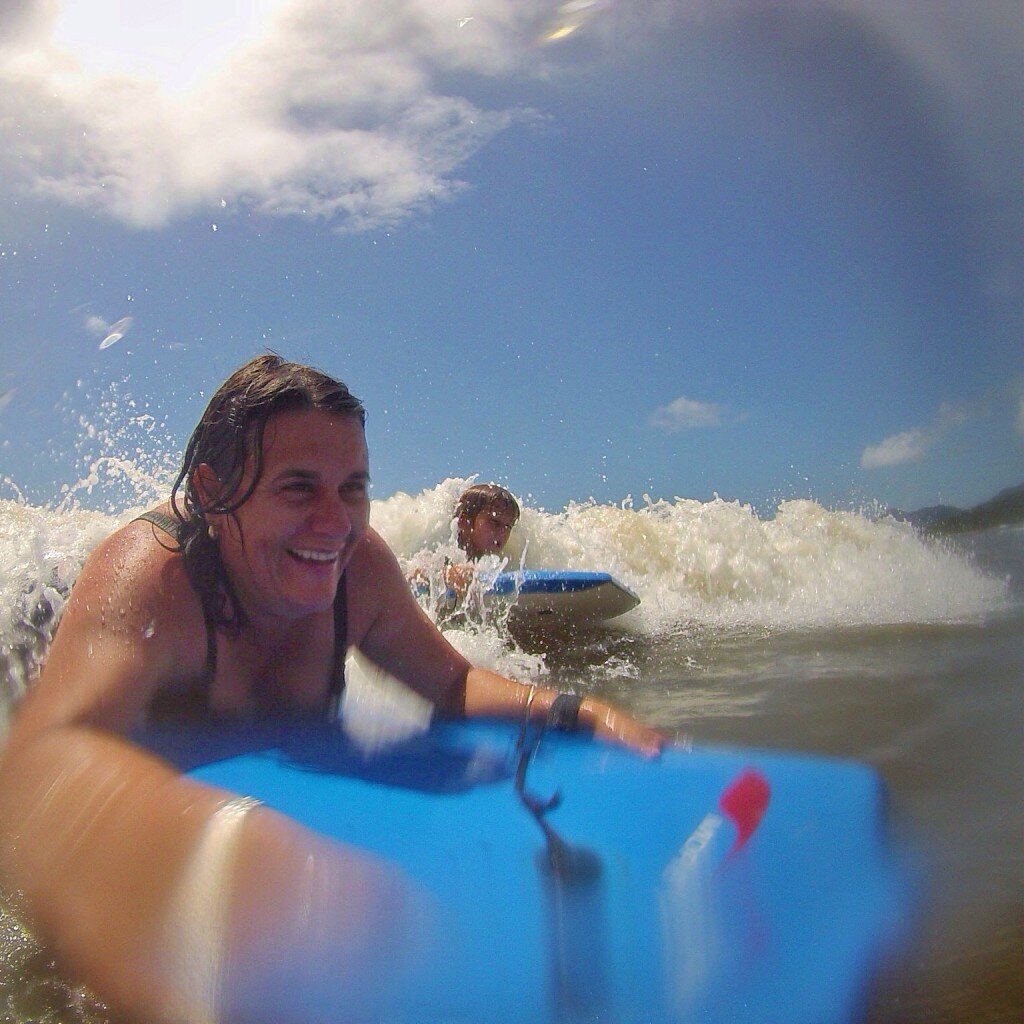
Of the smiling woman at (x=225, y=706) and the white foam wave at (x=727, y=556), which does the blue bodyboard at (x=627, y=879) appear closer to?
the smiling woman at (x=225, y=706)

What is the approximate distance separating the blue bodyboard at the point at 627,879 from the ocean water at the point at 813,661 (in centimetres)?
11

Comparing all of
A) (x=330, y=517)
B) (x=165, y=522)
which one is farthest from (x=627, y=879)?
(x=165, y=522)

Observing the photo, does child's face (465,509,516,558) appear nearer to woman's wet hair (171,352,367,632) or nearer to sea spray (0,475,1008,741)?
sea spray (0,475,1008,741)

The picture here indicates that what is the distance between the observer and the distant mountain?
20.0ft

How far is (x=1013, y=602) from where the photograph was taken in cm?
530

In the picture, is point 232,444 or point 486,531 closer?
point 232,444

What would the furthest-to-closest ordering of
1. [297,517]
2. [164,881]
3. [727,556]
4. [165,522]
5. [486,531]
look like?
[727,556]
[486,531]
[165,522]
[297,517]
[164,881]

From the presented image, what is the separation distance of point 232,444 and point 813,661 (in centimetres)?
289

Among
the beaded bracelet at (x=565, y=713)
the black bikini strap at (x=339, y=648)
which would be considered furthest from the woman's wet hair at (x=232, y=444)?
the beaded bracelet at (x=565, y=713)

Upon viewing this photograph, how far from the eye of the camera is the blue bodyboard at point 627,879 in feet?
3.26

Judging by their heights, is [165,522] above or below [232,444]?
below

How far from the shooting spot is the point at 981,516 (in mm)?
6891

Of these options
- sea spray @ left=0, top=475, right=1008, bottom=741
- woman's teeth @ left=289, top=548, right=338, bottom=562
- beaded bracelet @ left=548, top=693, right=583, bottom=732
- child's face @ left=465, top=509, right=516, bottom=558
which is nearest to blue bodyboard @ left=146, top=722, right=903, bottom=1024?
beaded bracelet @ left=548, top=693, right=583, bottom=732

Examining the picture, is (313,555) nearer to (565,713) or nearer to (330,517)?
(330,517)
